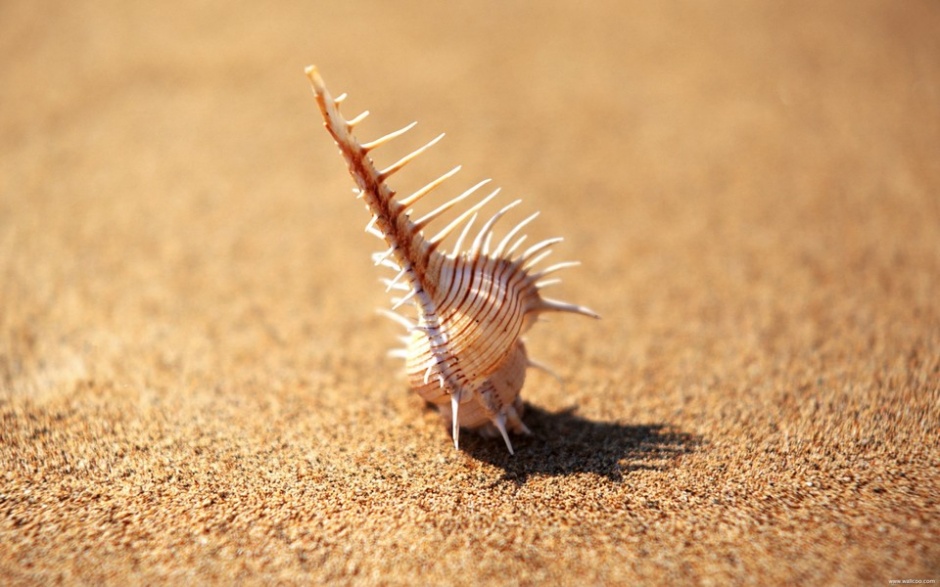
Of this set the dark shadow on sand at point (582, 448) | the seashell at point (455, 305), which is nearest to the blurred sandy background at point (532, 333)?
the dark shadow on sand at point (582, 448)

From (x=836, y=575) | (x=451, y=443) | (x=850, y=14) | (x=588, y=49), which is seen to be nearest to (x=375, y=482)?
(x=451, y=443)

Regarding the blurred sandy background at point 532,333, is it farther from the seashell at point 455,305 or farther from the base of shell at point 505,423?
the seashell at point 455,305

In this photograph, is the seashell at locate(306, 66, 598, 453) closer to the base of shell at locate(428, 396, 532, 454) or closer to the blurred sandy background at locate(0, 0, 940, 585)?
the base of shell at locate(428, 396, 532, 454)

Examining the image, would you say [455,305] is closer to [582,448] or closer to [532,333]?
[582,448]

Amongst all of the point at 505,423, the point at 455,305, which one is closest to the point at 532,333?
the point at 505,423

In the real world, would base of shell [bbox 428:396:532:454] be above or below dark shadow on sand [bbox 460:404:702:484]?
above

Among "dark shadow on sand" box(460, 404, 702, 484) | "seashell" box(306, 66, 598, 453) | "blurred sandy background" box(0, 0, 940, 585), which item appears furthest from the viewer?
"dark shadow on sand" box(460, 404, 702, 484)

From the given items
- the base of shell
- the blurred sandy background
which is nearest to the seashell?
the base of shell
